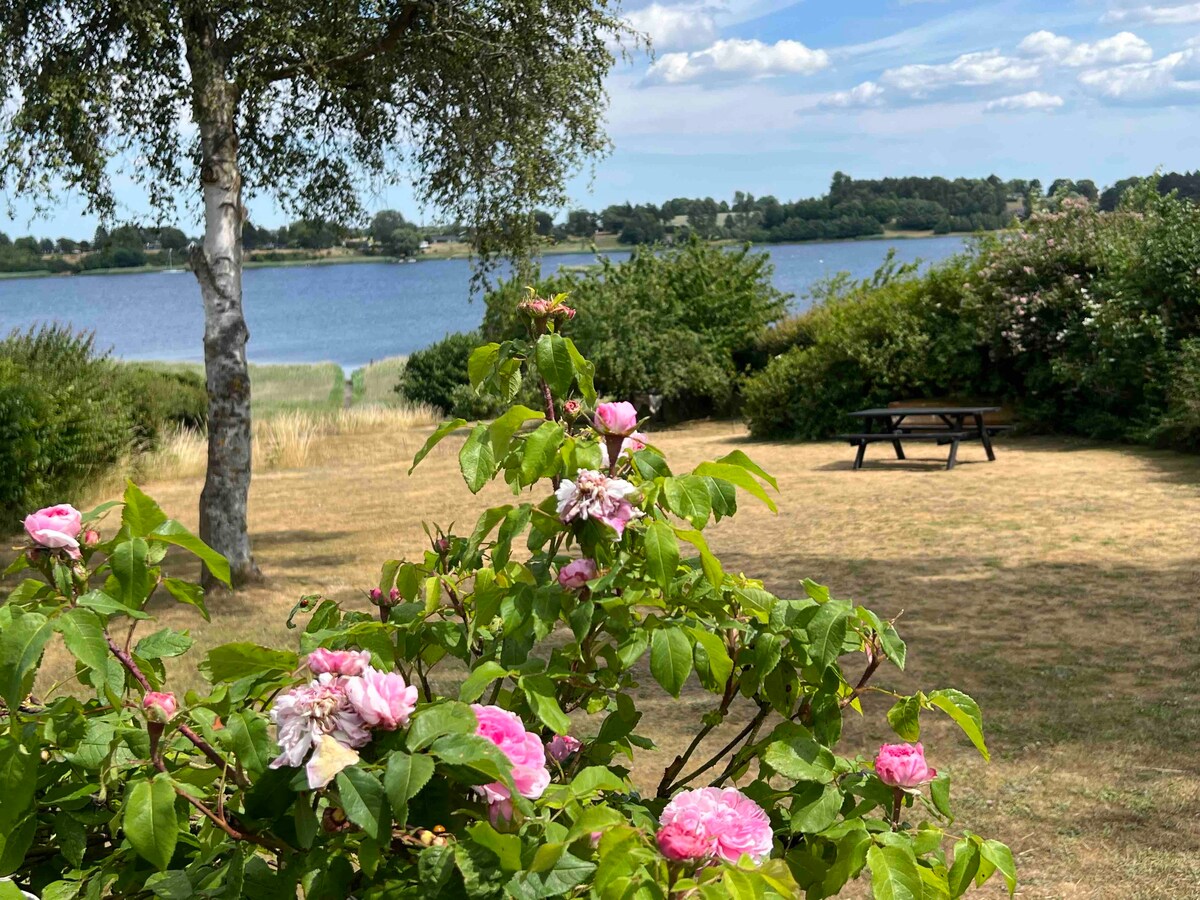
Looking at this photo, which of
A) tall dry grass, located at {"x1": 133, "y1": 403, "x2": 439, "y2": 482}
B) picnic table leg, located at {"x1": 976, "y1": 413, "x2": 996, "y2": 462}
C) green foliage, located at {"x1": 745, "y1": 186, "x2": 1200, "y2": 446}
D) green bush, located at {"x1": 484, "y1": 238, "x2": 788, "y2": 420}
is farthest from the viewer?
green bush, located at {"x1": 484, "y1": 238, "x2": 788, "y2": 420}

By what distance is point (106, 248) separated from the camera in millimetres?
9328

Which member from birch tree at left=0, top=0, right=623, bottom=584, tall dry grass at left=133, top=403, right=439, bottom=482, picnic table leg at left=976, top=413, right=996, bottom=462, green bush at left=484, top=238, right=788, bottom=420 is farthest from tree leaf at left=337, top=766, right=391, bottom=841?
green bush at left=484, top=238, right=788, bottom=420

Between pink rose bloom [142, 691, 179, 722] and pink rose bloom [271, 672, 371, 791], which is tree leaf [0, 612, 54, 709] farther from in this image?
pink rose bloom [271, 672, 371, 791]

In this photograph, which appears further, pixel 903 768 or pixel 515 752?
pixel 903 768

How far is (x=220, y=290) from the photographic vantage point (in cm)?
779

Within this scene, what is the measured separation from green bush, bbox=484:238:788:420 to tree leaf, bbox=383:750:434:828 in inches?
645

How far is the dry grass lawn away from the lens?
4062 mm

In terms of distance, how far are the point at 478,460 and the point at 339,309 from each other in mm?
104440

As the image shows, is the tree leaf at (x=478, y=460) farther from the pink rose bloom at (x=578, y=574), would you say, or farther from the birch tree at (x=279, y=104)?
the birch tree at (x=279, y=104)

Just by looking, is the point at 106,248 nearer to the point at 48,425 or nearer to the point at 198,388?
the point at 48,425

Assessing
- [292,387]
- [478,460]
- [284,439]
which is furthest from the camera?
[292,387]

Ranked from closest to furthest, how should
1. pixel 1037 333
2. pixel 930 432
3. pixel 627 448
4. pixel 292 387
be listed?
pixel 627 448
pixel 930 432
pixel 1037 333
pixel 292 387

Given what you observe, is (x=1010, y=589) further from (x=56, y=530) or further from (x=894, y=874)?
(x=56, y=530)

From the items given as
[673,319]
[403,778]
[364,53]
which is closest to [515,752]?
[403,778]
